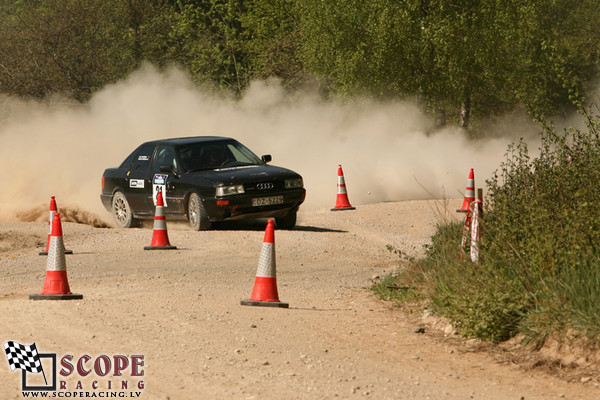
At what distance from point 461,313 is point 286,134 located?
23.8 m

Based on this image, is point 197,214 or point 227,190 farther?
point 197,214

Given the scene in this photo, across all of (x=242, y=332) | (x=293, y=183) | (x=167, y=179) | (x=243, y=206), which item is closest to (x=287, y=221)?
(x=293, y=183)

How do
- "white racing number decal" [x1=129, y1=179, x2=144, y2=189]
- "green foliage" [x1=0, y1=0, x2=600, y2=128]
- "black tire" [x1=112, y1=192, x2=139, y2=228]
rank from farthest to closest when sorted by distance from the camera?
"green foliage" [x1=0, y1=0, x2=600, y2=128] < "black tire" [x1=112, y1=192, x2=139, y2=228] < "white racing number decal" [x1=129, y1=179, x2=144, y2=189]

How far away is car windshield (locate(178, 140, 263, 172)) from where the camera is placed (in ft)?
56.6

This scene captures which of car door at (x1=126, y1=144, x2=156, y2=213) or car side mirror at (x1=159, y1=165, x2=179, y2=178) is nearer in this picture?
car side mirror at (x1=159, y1=165, x2=179, y2=178)

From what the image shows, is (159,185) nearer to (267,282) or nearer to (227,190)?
(227,190)

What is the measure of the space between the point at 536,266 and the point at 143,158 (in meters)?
10.8

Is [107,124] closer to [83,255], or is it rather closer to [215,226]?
[215,226]

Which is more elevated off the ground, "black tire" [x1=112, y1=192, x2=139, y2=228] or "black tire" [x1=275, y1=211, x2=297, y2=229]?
"black tire" [x1=112, y1=192, x2=139, y2=228]

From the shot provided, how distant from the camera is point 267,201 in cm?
1644

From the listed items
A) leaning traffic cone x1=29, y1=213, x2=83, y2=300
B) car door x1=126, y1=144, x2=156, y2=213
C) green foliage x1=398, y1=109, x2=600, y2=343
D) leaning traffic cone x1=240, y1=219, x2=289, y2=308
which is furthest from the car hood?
green foliage x1=398, y1=109, x2=600, y2=343

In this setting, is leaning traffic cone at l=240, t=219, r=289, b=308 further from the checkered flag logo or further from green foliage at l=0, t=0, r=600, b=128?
green foliage at l=0, t=0, r=600, b=128

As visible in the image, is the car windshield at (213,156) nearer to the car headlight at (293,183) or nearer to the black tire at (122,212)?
the car headlight at (293,183)

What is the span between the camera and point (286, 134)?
1271 inches
